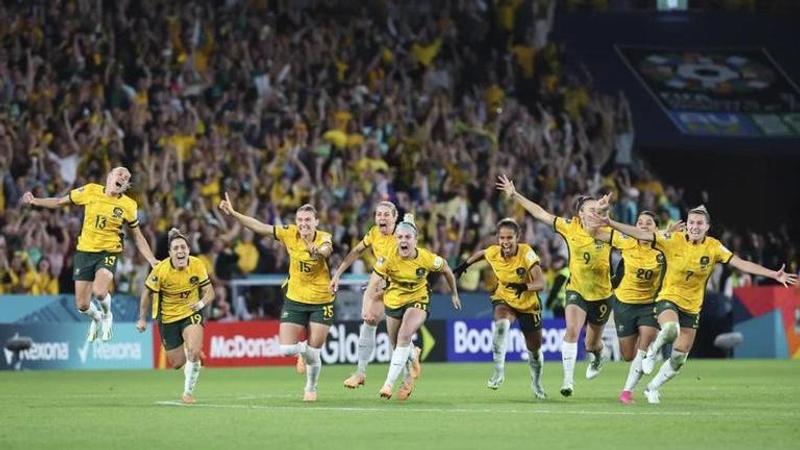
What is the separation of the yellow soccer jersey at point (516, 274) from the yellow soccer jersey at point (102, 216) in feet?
17.5

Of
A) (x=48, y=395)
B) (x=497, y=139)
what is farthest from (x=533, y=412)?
(x=497, y=139)

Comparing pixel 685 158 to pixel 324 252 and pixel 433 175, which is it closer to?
pixel 433 175

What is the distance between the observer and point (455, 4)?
142 feet

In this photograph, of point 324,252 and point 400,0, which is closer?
point 324,252

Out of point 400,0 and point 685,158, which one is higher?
point 400,0

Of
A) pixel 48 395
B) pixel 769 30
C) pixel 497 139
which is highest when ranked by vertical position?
pixel 769 30

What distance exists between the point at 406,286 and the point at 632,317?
362 centimetres

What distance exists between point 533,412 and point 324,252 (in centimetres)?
361

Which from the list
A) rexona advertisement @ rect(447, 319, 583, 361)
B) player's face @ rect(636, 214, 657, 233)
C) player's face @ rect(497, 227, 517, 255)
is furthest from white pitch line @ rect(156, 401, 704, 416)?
rexona advertisement @ rect(447, 319, 583, 361)

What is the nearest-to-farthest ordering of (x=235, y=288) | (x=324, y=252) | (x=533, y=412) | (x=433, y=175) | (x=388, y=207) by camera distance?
(x=533, y=412) → (x=324, y=252) → (x=388, y=207) → (x=235, y=288) → (x=433, y=175)

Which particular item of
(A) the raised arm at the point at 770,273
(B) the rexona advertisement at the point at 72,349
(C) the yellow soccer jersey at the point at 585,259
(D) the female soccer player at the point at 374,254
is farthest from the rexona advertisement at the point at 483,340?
(A) the raised arm at the point at 770,273

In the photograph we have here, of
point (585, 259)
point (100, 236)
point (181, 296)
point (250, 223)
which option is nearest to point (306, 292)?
point (250, 223)

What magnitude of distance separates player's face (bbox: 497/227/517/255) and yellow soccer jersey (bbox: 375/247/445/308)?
1.53 meters

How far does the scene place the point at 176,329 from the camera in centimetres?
2130
